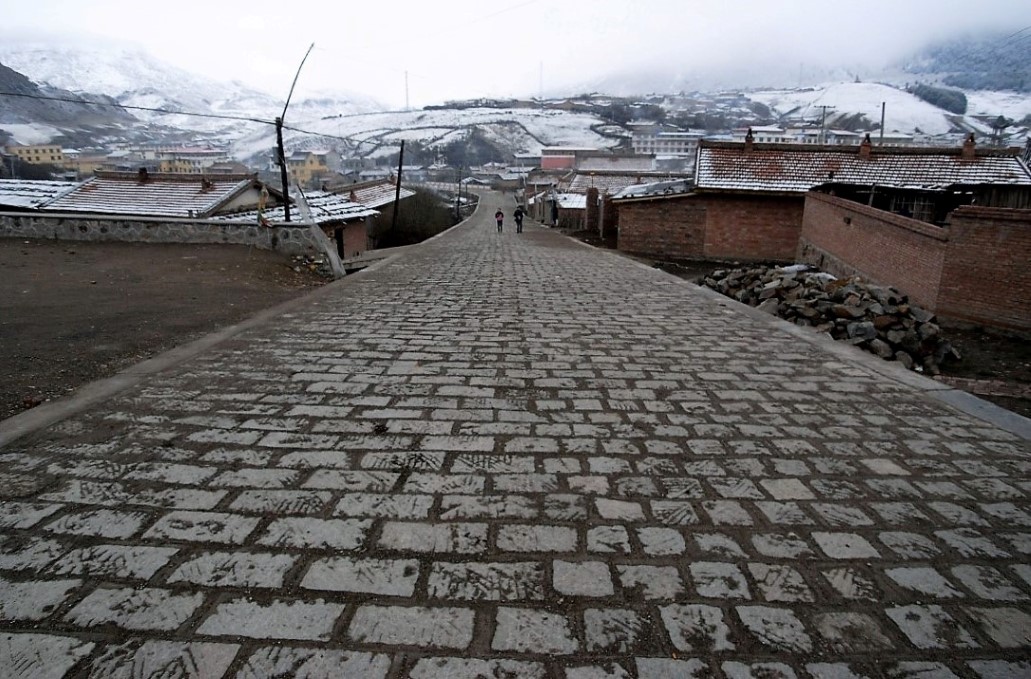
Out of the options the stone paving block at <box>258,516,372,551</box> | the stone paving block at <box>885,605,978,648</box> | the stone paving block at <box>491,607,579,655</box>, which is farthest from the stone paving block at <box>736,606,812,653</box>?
the stone paving block at <box>258,516,372,551</box>

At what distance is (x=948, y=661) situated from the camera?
6.83ft

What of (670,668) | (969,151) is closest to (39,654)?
(670,668)

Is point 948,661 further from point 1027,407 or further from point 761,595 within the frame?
point 1027,407

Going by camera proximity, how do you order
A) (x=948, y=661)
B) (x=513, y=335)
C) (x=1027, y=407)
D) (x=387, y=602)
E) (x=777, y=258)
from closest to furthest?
(x=948, y=661) → (x=387, y=602) → (x=1027, y=407) → (x=513, y=335) → (x=777, y=258)

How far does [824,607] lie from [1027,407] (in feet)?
18.0

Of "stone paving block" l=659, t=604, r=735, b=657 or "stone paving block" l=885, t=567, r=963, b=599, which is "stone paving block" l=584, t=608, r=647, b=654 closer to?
"stone paving block" l=659, t=604, r=735, b=657

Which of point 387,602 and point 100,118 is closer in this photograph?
point 387,602

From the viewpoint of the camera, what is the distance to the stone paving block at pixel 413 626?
212 centimetres

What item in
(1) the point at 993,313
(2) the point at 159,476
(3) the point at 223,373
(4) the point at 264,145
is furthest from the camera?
(4) the point at 264,145

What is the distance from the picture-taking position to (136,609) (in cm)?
224

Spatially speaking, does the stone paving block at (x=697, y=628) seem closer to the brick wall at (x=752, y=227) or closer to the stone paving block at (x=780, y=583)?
the stone paving block at (x=780, y=583)

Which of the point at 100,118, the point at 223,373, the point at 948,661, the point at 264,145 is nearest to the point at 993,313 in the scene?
the point at 948,661

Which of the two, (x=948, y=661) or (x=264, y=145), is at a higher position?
(x=264, y=145)

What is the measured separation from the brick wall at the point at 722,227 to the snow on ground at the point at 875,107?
4113 inches
